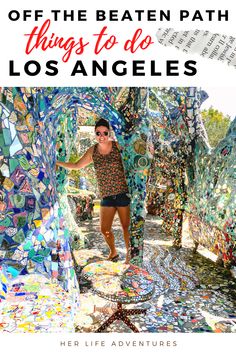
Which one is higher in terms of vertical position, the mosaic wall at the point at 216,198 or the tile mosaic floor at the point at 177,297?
the mosaic wall at the point at 216,198

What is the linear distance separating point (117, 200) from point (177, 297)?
114 cm

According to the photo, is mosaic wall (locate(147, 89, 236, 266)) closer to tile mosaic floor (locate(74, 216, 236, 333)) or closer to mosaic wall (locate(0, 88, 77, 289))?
tile mosaic floor (locate(74, 216, 236, 333))

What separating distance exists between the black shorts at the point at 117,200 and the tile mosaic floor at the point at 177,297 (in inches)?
32.4

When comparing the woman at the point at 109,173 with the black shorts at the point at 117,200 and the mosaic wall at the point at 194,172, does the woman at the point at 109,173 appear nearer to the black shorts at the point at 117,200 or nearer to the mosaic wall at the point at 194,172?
the black shorts at the point at 117,200

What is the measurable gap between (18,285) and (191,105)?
3.48 meters

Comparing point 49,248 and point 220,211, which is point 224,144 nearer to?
point 220,211

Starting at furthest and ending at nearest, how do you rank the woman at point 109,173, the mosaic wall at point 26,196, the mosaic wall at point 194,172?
the mosaic wall at point 194,172
the woman at point 109,173
the mosaic wall at point 26,196

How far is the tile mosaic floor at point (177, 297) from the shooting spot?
9.84ft

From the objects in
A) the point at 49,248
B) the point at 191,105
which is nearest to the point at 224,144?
the point at 191,105

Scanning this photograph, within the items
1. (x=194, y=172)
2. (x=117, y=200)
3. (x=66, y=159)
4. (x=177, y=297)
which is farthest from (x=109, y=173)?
(x=194, y=172)

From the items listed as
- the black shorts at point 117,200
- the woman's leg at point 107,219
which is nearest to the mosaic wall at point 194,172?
the black shorts at point 117,200

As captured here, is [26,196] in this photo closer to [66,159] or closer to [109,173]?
[109,173]

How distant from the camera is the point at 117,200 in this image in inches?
158

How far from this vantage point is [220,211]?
4.07 m
